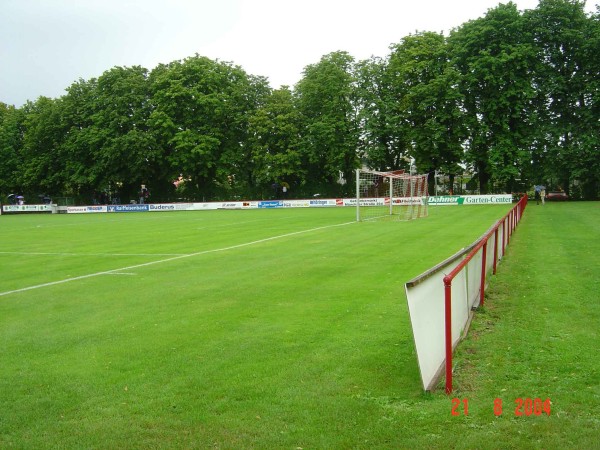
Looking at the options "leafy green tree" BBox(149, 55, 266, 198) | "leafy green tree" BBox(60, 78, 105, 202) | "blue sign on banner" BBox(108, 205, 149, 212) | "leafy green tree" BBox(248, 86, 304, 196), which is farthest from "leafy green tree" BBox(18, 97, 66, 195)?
"leafy green tree" BBox(248, 86, 304, 196)

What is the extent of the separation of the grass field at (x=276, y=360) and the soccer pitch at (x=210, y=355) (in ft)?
0.08

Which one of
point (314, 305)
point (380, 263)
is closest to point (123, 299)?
point (314, 305)

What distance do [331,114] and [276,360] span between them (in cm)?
5465

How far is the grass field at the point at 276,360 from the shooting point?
15.1ft

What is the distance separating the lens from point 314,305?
943cm

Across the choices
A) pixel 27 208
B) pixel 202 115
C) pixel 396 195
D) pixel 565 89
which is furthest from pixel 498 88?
pixel 27 208

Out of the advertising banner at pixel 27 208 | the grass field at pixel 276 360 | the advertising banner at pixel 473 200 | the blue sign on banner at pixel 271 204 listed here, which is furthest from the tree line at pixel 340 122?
the grass field at pixel 276 360

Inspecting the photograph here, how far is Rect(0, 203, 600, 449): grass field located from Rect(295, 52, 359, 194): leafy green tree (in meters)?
45.8

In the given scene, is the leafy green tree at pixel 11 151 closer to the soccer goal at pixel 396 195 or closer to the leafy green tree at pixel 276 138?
the leafy green tree at pixel 276 138

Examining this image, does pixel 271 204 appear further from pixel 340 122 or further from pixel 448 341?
pixel 448 341

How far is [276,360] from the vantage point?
648 cm

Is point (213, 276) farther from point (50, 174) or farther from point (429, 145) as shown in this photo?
point (50, 174)

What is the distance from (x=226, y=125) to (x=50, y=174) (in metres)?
24.0
